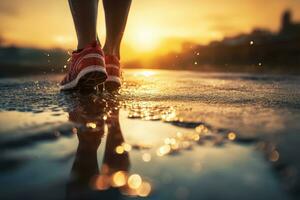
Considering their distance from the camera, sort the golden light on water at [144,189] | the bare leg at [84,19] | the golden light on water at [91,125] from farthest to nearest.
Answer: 1. the bare leg at [84,19]
2. the golden light on water at [91,125]
3. the golden light on water at [144,189]

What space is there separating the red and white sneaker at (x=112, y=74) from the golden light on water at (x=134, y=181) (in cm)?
157

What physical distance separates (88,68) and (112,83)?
0.34 metres

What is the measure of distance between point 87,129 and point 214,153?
0.40 meters

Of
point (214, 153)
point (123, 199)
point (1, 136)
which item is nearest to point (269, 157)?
point (214, 153)

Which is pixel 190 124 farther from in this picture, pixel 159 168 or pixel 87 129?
pixel 159 168

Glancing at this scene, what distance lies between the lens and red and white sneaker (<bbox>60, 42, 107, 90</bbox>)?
1890 mm

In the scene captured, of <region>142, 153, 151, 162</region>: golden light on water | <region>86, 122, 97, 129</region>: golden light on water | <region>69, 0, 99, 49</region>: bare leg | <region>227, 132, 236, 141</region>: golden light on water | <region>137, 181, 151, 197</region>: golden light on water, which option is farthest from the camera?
<region>69, 0, 99, 49</region>: bare leg

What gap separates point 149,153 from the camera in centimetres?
77

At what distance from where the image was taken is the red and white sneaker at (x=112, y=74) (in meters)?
2.19

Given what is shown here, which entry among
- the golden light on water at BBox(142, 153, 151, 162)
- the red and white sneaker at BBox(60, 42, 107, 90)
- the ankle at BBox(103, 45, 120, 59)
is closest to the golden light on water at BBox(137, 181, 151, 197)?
the golden light on water at BBox(142, 153, 151, 162)

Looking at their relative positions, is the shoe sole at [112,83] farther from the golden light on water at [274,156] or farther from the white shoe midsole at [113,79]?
the golden light on water at [274,156]

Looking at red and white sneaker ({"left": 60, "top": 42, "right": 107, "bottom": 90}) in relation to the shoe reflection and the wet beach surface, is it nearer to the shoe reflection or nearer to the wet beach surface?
the wet beach surface

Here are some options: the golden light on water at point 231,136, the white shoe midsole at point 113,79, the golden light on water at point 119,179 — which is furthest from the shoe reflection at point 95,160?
the white shoe midsole at point 113,79

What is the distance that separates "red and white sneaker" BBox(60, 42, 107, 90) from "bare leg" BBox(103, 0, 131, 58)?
1.30ft
